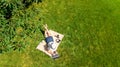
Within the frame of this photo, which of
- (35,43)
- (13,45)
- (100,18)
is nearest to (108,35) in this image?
(100,18)

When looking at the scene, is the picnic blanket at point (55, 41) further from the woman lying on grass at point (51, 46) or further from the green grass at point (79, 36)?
the woman lying on grass at point (51, 46)

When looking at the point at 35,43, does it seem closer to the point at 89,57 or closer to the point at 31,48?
the point at 31,48

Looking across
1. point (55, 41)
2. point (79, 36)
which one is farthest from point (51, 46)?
point (79, 36)

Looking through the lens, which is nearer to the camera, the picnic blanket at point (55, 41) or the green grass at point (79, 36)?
A: the green grass at point (79, 36)

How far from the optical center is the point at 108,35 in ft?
56.3

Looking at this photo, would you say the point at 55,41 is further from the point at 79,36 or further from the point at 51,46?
the point at 79,36

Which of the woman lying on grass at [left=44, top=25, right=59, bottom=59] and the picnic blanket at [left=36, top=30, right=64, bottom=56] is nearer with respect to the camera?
the woman lying on grass at [left=44, top=25, right=59, bottom=59]

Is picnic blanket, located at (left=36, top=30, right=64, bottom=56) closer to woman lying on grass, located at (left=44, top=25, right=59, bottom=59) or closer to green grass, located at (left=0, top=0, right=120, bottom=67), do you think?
green grass, located at (left=0, top=0, right=120, bottom=67)

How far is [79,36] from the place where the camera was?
56.6 ft

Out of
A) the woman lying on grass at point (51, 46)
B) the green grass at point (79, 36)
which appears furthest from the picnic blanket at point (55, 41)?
the woman lying on grass at point (51, 46)

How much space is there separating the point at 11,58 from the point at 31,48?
5.17 ft

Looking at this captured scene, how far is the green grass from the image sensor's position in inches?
639

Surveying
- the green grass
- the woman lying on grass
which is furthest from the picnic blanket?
the woman lying on grass

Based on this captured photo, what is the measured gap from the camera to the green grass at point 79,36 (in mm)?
16219
